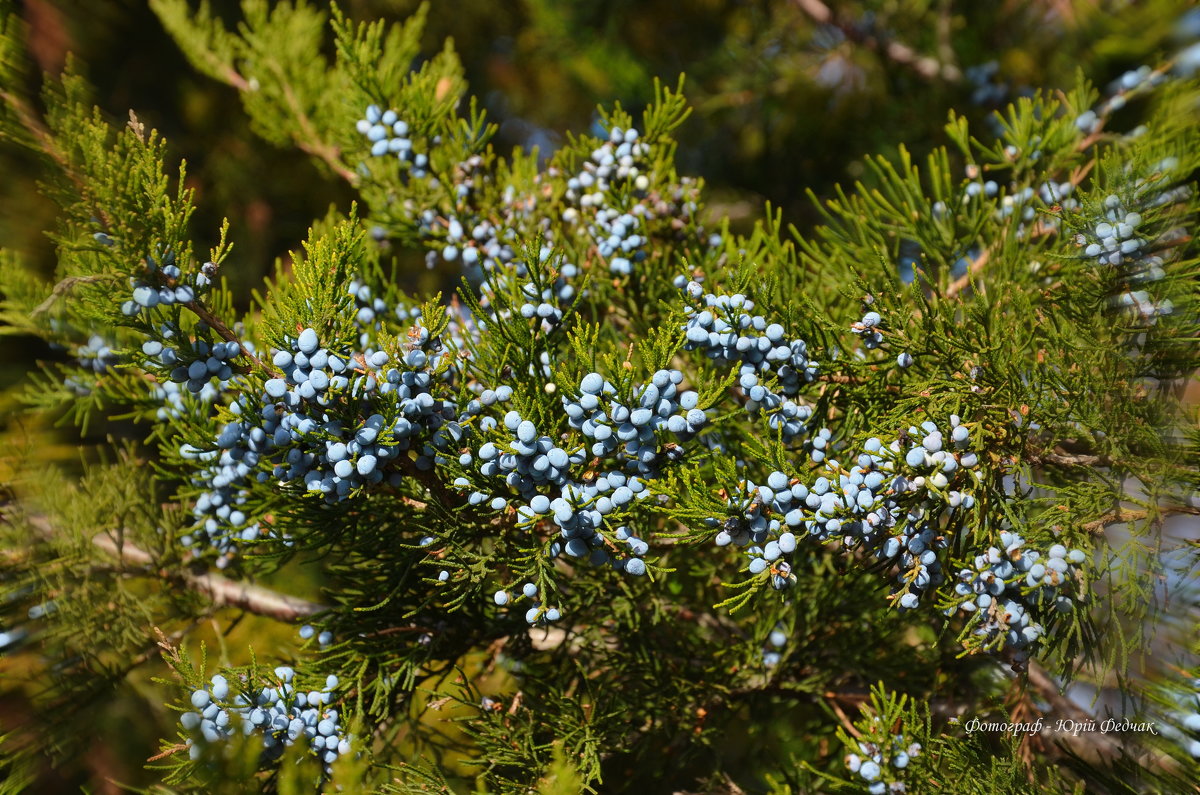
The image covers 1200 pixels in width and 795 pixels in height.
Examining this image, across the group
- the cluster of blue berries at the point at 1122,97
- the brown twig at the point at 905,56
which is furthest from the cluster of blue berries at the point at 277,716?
the brown twig at the point at 905,56

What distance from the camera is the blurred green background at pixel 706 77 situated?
3.90ft

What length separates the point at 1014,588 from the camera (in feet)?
2.01

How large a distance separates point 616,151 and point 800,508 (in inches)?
18.4

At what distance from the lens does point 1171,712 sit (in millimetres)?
642

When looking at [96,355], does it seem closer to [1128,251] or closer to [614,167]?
[614,167]

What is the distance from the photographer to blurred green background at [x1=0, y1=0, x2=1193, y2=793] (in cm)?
119

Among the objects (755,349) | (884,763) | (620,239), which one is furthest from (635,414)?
(884,763)

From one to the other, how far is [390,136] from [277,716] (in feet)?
2.07

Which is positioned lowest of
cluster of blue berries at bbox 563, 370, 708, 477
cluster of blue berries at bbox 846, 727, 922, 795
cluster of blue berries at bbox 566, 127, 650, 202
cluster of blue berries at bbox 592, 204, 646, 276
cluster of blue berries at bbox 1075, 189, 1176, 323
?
cluster of blue berries at bbox 846, 727, 922, 795

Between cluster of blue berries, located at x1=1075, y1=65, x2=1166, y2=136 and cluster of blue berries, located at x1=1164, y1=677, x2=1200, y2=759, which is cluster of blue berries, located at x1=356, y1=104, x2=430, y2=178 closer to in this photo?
cluster of blue berries, located at x1=1075, y1=65, x2=1166, y2=136

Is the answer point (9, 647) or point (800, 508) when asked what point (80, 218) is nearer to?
point (9, 647)

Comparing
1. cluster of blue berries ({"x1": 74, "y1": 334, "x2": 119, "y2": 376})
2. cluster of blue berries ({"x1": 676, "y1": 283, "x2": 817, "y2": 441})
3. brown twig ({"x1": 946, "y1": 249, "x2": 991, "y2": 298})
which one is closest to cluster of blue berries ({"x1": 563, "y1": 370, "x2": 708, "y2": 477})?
cluster of blue berries ({"x1": 676, "y1": 283, "x2": 817, "y2": 441})

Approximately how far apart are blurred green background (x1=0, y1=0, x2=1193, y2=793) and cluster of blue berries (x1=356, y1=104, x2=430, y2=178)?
462 millimetres

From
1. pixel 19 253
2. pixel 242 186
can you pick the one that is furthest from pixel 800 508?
pixel 242 186
